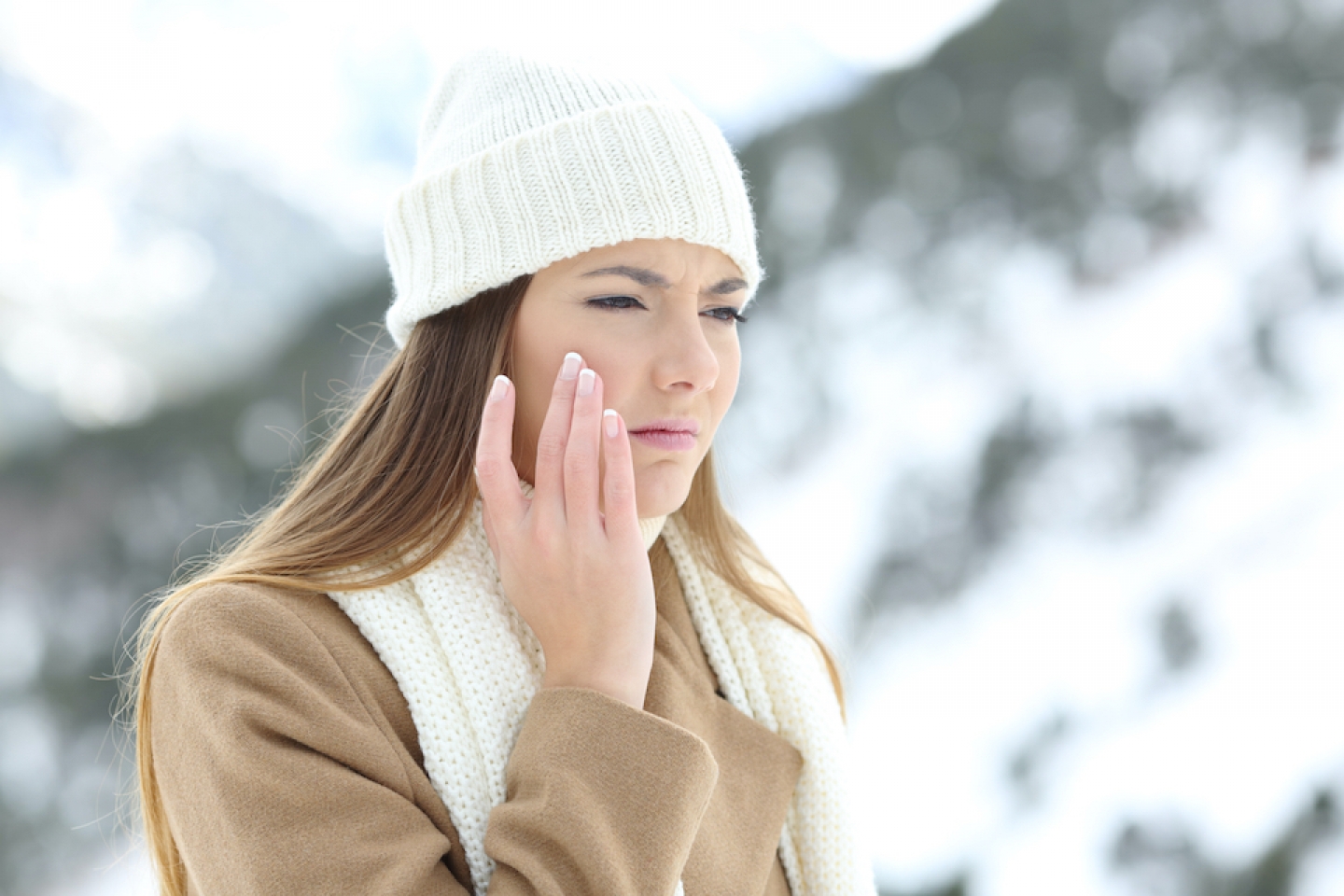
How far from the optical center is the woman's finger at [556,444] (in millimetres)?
1176

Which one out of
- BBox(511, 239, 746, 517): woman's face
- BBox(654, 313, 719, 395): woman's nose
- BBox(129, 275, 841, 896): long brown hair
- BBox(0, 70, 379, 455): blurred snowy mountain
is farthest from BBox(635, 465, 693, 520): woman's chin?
BBox(0, 70, 379, 455): blurred snowy mountain

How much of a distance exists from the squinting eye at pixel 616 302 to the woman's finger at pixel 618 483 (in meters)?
0.20

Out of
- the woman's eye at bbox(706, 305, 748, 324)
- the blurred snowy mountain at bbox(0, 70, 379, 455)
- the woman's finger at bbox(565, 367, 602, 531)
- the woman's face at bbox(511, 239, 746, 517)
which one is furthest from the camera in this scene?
the blurred snowy mountain at bbox(0, 70, 379, 455)

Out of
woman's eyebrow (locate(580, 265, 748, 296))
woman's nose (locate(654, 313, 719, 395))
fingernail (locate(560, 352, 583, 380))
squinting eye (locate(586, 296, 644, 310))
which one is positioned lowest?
fingernail (locate(560, 352, 583, 380))

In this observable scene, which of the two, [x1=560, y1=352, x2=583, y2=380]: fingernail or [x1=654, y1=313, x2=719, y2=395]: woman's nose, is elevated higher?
[x1=654, y1=313, x2=719, y2=395]: woman's nose

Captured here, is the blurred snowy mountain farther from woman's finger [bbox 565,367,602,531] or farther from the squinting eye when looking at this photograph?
woman's finger [bbox 565,367,602,531]

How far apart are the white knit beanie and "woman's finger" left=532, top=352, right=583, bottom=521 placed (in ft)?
0.63

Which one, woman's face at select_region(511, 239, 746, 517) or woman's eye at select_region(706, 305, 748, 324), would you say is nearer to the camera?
woman's face at select_region(511, 239, 746, 517)

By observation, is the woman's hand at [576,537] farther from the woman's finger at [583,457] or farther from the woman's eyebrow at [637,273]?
the woman's eyebrow at [637,273]

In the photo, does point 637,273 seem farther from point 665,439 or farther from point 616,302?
point 665,439

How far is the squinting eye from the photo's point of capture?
1.33m

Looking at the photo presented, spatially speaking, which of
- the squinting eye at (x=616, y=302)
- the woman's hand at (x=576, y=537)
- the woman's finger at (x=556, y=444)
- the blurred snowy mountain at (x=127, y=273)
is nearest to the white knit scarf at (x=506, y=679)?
the woman's hand at (x=576, y=537)

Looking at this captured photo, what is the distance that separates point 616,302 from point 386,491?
38 cm

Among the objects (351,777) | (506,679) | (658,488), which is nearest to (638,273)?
(658,488)
